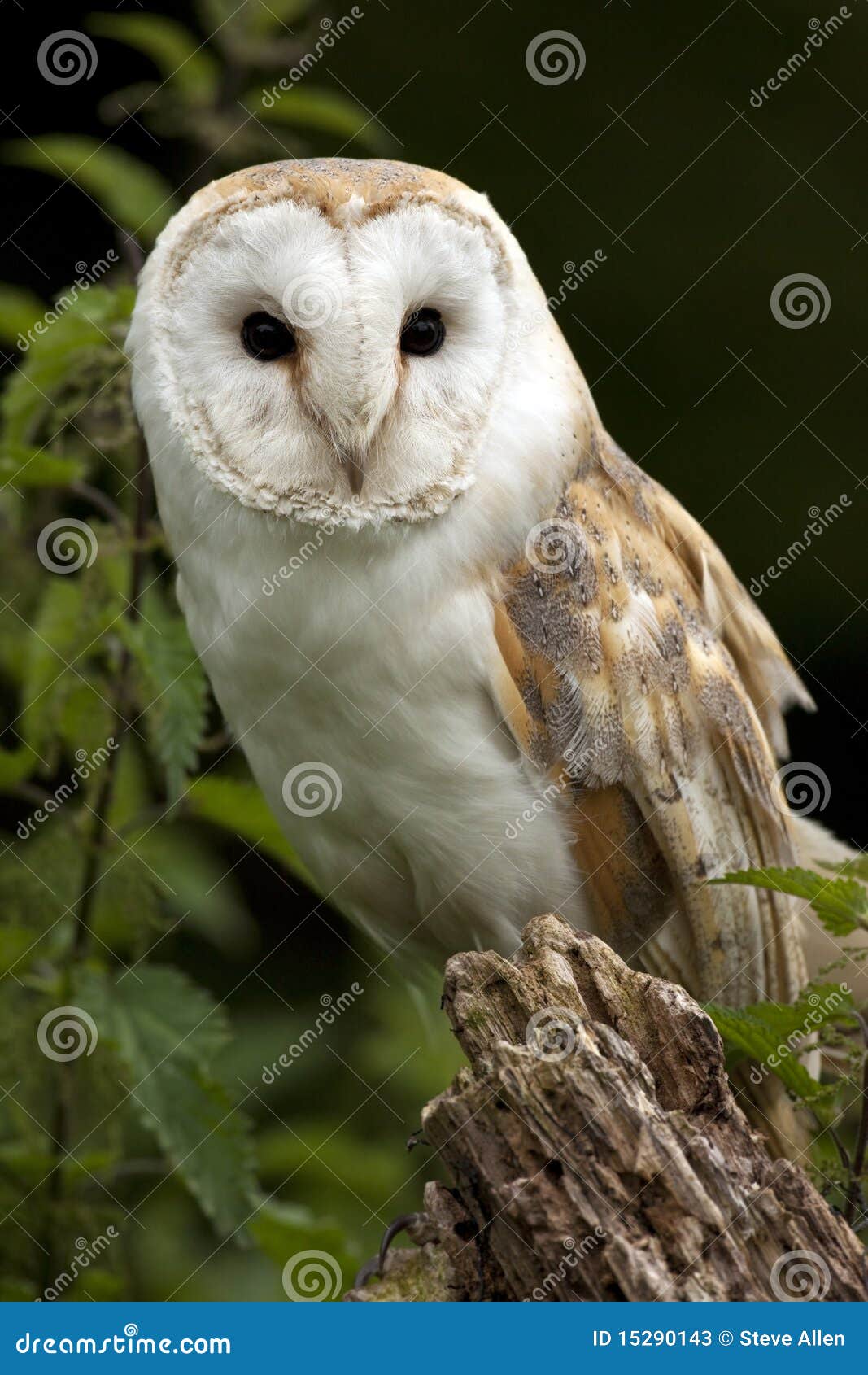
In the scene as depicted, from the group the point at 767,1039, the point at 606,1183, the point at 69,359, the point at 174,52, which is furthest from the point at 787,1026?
the point at 174,52

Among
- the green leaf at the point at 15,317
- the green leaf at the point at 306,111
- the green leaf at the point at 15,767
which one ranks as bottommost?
the green leaf at the point at 15,767

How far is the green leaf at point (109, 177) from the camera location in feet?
8.36

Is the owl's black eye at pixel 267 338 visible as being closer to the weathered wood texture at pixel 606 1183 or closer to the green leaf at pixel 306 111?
the green leaf at pixel 306 111

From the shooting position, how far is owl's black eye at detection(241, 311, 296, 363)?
209 centimetres

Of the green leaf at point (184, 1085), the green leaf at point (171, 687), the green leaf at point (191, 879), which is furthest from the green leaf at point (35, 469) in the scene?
the green leaf at point (184, 1085)

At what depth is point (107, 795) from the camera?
2.36 metres

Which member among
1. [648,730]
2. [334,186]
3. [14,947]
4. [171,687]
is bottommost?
[14,947]

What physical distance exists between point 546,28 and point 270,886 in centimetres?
280

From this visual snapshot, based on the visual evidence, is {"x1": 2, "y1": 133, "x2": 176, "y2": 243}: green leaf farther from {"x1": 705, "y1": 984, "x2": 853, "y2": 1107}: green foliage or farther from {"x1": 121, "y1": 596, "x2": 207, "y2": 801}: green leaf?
{"x1": 705, "y1": 984, "x2": 853, "y2": 1107}: green foliage

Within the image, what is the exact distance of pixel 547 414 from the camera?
2268 millimetres

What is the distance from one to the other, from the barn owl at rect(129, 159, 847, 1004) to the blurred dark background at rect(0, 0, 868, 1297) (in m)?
1.76

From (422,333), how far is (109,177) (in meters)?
0.87

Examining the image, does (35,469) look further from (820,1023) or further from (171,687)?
(820,1023)

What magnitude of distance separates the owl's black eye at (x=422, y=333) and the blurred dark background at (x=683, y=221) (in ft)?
6.98
